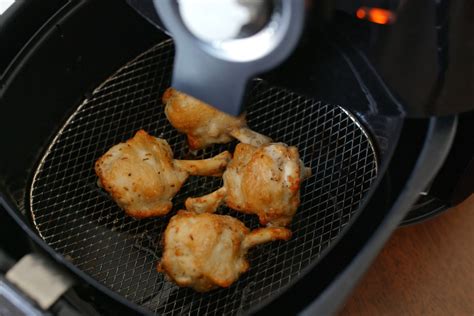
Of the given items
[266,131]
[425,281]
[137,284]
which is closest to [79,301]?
[137,284]

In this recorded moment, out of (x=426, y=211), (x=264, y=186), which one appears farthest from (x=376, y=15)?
(x=426, y=211)

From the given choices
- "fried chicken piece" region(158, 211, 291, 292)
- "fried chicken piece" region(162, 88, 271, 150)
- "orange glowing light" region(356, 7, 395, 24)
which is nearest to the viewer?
"orange glowing light" region(356, 7, 395, 24)

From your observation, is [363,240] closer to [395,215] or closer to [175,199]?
[395,215]

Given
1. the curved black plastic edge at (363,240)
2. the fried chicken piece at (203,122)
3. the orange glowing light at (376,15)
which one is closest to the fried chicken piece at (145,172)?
the fried chicken piece at (203,122)

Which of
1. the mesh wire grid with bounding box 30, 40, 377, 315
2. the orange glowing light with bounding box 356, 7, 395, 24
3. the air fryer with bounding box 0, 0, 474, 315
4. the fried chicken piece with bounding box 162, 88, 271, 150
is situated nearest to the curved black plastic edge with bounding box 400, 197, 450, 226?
the air fryer with bounding box 0, 0, 474, 315

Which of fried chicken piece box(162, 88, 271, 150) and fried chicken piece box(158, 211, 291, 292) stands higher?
fried chicken piece box(162, 88, 271, 150)

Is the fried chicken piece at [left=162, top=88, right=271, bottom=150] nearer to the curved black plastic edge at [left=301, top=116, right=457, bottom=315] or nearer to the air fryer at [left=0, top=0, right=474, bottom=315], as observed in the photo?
the air fryer at [left=0, top=0, right=474, bottom=315]
